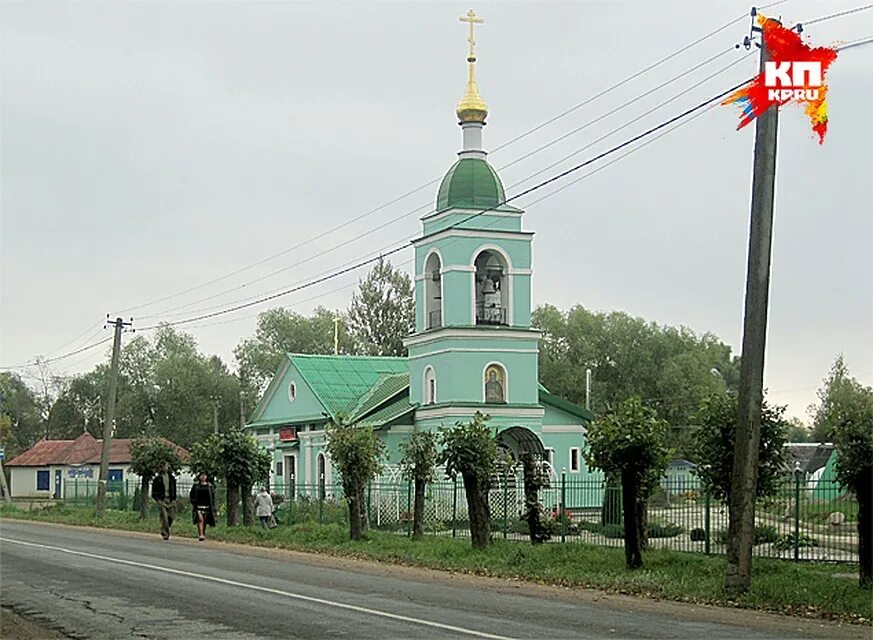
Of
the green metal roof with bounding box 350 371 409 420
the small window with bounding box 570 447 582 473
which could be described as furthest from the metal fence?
the small window with bounding box 570 447 582 473

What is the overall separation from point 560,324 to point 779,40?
63.9 m

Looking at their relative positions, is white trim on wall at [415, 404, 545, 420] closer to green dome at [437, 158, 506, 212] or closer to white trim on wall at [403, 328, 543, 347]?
white trim on wall at [403, 328, 543, 347]

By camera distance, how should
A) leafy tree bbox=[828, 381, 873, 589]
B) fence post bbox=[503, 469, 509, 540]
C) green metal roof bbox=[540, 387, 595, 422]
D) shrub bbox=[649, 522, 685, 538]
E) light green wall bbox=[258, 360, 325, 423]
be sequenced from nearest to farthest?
leafy tree bbox=[828, 381, 873, 589] → shrub bbox=[649, 522, 685, 538] → fence post bbox=[503, 469, 509, 540] → green metal roof bbox=[540, 387, 595, 422] → light green wall bbox=[258, 360, 325, 423]

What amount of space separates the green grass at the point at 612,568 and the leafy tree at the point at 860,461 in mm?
585

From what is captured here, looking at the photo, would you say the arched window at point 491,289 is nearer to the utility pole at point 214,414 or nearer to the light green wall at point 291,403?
the light green wall at point 291,403

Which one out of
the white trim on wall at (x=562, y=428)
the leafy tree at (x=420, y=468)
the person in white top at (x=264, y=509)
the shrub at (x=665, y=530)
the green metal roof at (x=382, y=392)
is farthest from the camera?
the green metal roof at (x=382, y=392)

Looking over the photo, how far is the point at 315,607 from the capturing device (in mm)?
16562

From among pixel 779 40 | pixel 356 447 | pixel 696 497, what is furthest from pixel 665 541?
pixel 779 40

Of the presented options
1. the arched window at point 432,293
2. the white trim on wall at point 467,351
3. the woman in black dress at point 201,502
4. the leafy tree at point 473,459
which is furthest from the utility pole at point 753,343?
the arched window at point 432,293

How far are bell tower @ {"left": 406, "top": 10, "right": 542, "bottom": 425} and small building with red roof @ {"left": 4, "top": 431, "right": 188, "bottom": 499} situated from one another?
1479 inches

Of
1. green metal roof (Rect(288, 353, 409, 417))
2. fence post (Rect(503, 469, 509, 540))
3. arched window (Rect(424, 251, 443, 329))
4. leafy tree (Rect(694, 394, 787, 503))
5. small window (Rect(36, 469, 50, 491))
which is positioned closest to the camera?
leafy tree (Rect(694, 394, 787, 503))

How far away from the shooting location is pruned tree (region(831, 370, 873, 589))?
17750 mm

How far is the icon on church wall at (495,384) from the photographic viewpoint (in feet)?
153

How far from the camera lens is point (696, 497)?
24.9 m
